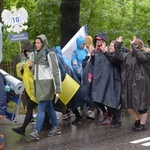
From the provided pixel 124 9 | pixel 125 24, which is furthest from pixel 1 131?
pixel 124 9

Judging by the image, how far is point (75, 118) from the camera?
9.37 meters

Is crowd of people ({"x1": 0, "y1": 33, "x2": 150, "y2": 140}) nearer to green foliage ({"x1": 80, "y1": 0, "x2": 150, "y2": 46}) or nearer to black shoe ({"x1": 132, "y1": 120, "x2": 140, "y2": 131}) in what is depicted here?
black shoe ({"x1": 132, "y1": 120, "x2": 140, "y2": 131})

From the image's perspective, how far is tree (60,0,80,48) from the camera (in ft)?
41.8

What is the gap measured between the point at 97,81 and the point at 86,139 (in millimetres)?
1326

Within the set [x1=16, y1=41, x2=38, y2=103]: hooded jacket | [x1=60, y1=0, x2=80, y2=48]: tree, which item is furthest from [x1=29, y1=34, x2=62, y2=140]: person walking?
[x1=60, y1=0, x2=80, y2=48]: tree

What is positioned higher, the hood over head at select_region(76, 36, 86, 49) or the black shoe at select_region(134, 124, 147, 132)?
the hood over head at select_region(76, 36, 86, 49)

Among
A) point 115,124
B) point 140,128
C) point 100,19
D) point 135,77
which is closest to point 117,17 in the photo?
point 100,19

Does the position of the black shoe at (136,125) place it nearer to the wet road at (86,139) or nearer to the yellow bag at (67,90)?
the wet road at (86,139)

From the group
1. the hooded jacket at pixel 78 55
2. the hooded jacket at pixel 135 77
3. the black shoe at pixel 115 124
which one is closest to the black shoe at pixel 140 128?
the hooded jacket at pixel 135 77

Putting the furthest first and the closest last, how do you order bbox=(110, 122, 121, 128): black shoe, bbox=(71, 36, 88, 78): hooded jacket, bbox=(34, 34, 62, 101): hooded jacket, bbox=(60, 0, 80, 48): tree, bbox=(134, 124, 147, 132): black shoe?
bbox=(60, 0, 80, 48): tree → bbox=(71, 36, 88, 78): hooded jacket → bbox=(110, 122, 121, 128): black shoe → bbox=(134, 124, 147, 132): black shoe → bbox=(34, 34, 62, 101): hooded jacket

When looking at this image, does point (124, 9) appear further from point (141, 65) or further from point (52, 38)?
point (141, 65)

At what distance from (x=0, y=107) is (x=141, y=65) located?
2.70m

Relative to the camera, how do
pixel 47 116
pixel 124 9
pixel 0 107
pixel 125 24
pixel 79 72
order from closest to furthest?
1. pixel 0 107
2. pixel 47 116
3. pixel 79 72
4. pixel 125 24
5. pixel 124 9

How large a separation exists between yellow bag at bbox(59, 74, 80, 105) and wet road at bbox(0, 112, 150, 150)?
0.62 metres
